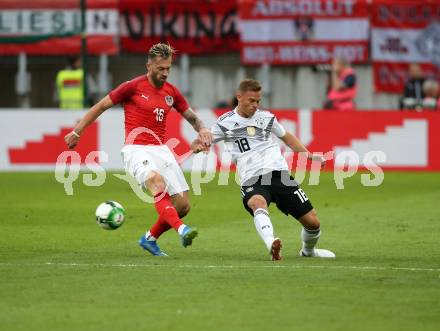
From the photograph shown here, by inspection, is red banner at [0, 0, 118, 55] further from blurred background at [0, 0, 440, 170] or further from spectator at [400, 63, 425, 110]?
spectator at [400, 63, 425, 110]

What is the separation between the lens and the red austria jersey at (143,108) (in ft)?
40.9

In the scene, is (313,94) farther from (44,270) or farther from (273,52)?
(44,270)

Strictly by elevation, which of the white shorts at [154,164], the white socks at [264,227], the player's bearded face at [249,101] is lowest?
the white socks at [264,227]

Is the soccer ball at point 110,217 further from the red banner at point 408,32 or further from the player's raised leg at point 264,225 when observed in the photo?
the red banner at point 408,32

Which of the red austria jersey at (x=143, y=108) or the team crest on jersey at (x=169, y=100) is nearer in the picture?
the red austria jersey at (x=143, y=108)

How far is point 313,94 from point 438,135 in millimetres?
6920

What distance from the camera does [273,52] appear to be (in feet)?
102

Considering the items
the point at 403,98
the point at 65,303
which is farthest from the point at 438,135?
the point at 65,303

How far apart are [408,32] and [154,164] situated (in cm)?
1919

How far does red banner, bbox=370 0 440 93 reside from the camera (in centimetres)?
3050

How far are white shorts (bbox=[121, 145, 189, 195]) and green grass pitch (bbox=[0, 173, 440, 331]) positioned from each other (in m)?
0.74

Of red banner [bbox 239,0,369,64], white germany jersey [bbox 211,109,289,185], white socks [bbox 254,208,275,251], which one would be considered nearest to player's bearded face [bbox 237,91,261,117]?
white germany jersey [bbox 211,109,289,185]

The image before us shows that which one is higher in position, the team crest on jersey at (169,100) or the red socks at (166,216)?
the team crest on jersey at (169,100)

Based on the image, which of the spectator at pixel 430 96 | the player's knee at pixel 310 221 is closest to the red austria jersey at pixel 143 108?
the player's knee at pixel 310 221
